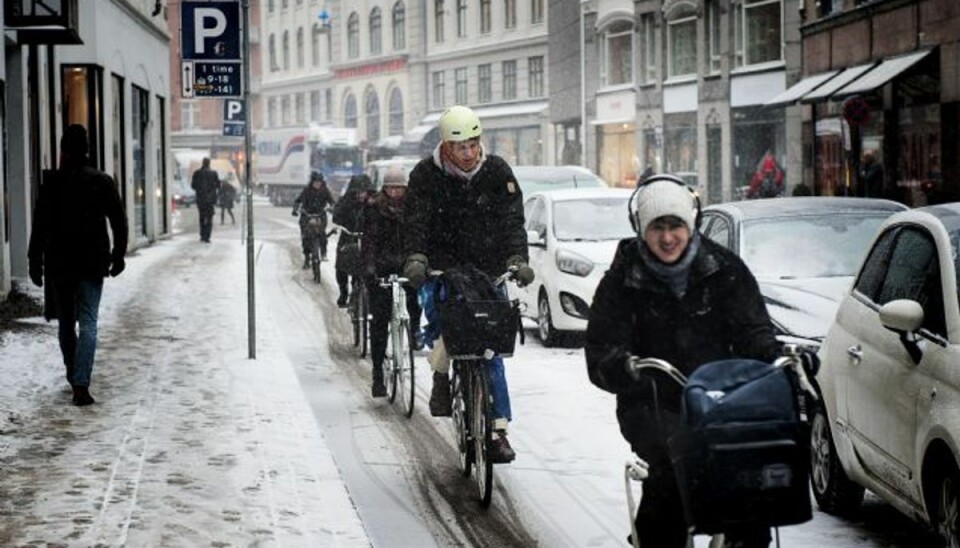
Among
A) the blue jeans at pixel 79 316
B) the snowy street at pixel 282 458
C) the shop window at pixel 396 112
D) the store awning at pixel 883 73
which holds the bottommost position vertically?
the snowy street at pixel 282 458

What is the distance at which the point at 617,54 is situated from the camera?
5572 centimetres

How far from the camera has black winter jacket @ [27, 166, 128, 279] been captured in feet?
36.1

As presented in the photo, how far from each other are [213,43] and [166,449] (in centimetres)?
559

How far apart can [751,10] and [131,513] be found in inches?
1546

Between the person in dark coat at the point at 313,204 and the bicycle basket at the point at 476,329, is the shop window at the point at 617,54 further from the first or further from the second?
the bicycle basket at the point at 476,329

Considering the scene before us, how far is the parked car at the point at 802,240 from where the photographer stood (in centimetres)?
1080

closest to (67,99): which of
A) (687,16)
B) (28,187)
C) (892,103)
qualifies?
(28,187)

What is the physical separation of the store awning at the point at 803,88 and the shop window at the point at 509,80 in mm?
32717

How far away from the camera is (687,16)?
163ft

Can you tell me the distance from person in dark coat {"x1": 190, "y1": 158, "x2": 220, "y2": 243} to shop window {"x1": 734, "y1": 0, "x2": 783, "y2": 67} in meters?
15.4

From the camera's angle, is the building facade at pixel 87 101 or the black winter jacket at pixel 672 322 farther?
the building facade at pixel 87 101

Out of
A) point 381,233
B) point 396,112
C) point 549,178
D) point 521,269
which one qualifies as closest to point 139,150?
point 549,178

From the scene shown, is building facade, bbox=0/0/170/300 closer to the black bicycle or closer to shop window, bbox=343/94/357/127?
the black bicycle

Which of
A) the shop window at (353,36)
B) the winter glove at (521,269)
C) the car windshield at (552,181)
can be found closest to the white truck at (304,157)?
the shop window at (353,36)
